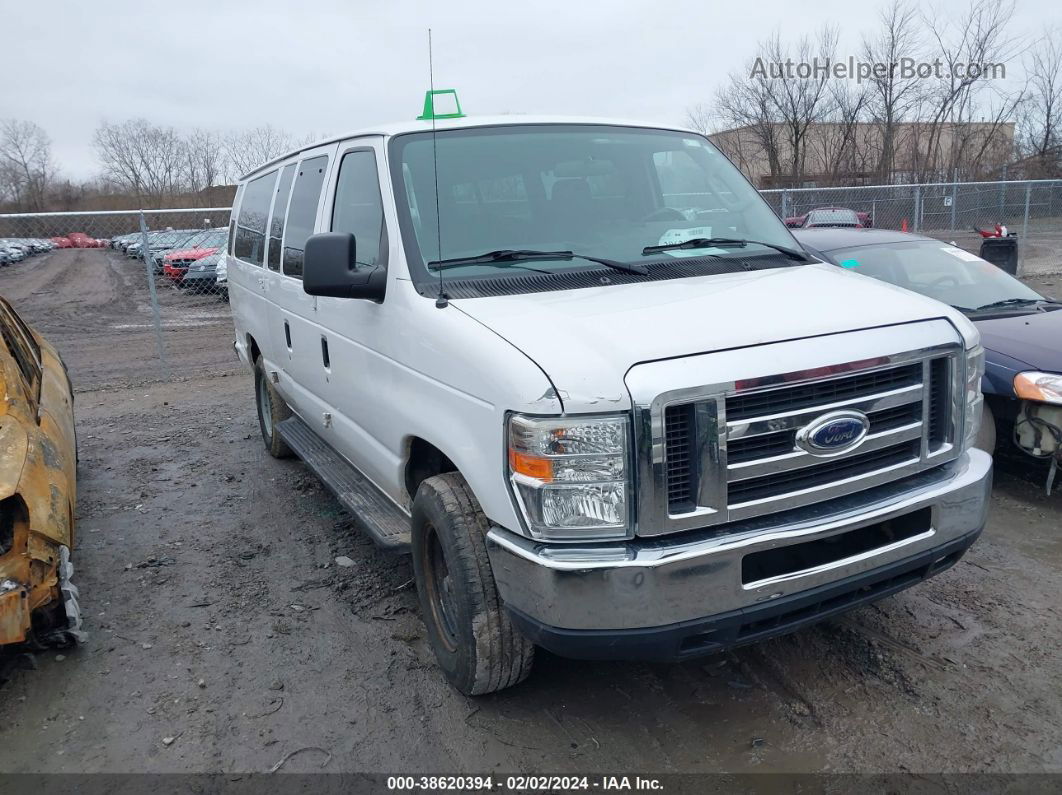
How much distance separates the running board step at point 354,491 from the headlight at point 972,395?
7.43 feet

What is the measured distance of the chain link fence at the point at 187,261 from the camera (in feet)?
39.6

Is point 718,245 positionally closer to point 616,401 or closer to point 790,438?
point 790,438

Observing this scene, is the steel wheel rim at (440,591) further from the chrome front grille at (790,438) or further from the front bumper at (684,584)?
the chrome front grille at (790,438)

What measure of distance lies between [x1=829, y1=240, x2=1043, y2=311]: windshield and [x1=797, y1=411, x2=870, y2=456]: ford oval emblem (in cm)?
365

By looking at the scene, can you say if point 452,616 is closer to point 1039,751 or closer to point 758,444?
point 758,444

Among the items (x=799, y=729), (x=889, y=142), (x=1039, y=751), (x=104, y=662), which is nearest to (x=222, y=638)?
(x=104, y=662)

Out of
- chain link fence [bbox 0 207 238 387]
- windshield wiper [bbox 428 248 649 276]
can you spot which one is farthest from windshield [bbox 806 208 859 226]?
windshield wiper [bbox 428 248 649 276]

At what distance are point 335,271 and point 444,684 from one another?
1.77m

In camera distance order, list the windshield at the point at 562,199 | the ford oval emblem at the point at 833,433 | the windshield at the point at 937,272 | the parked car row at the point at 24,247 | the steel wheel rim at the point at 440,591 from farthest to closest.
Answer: the parked car row at the point at 24,247 → the windshield at the point at 937,272 → the windshield at the point at 562,199 → the steel wheel rim at the point at 440,591 → the ford oval emblem at the point at 833,433

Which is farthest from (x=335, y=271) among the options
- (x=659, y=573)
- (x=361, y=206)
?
(x=659, y=573)

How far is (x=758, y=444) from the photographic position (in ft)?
8.92

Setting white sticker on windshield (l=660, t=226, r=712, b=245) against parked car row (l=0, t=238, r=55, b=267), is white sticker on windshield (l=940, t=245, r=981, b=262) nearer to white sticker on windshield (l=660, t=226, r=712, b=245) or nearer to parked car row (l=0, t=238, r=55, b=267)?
white sticker on windshield (l=660, t=226, r=712, b=245)

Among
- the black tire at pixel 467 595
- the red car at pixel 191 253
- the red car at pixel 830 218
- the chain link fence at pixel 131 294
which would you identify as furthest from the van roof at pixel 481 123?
the red car at pixel 191 253

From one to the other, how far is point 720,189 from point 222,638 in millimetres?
3304
